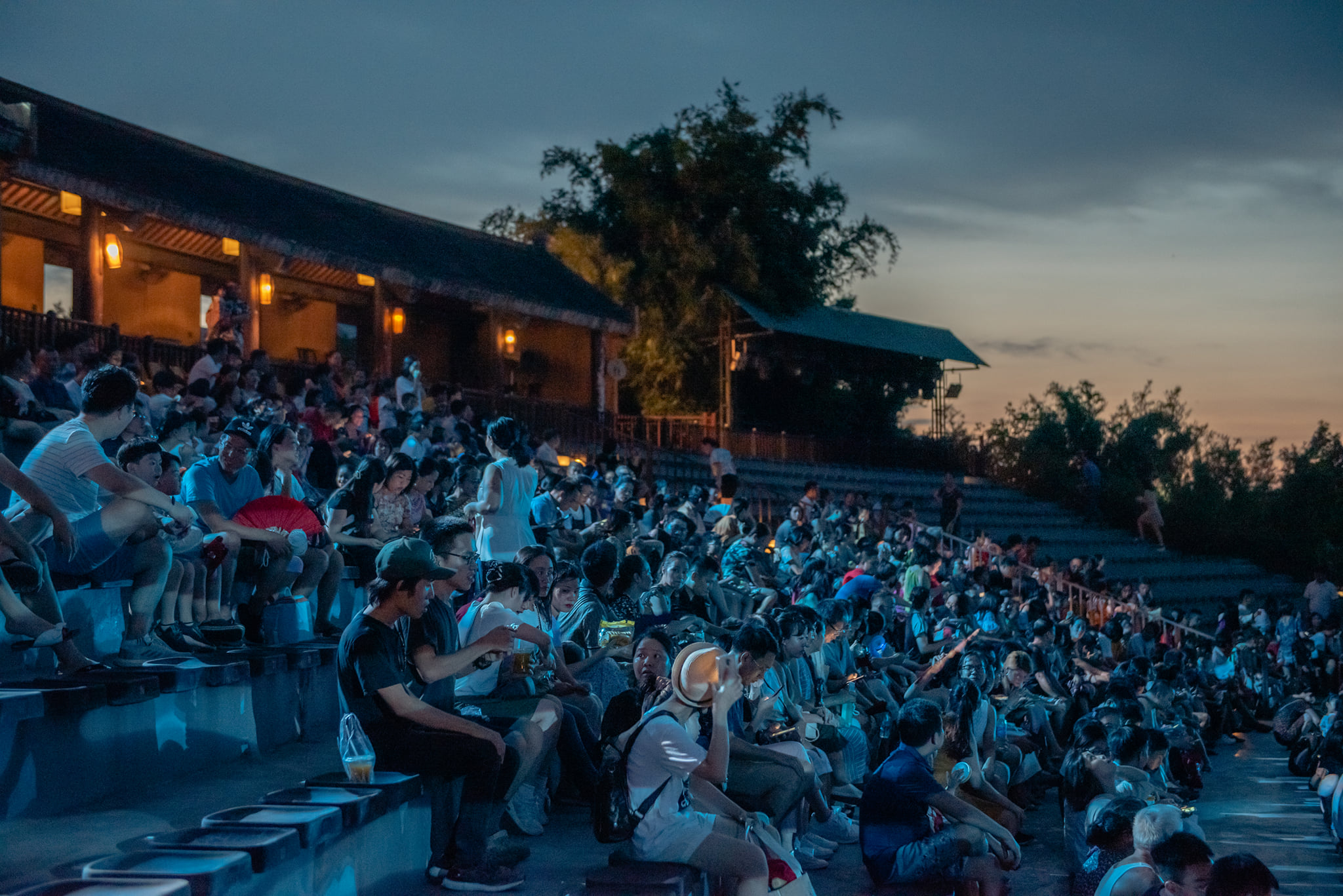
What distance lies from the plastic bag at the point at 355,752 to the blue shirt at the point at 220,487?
2306mm

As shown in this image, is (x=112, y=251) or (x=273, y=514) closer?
(x=273, y=514)

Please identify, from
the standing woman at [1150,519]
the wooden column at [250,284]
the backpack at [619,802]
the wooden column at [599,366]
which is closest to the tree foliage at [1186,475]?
the standing woman at [1150,519]

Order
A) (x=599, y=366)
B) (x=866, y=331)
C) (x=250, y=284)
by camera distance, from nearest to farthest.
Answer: (x=250, y=284) < (x=599, y=366) < (x=866, y=331)

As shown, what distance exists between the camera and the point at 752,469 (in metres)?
24.8

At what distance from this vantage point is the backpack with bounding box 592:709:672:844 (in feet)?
15.1

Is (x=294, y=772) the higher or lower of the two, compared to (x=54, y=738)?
lower

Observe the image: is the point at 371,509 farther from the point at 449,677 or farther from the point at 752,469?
the point at 752,469

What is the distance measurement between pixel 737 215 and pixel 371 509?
21815 mm

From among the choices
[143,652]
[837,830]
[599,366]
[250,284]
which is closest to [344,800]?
[143,652]

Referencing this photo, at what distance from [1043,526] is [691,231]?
10.9 meters

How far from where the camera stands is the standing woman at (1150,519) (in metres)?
28.7

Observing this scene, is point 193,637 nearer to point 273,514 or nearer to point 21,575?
point 273,514

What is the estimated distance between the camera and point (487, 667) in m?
5.39

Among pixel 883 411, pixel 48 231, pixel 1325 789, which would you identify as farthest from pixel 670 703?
pixel 883 411
